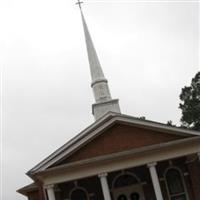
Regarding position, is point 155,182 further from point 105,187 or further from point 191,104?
point 191,104

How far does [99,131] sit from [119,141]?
45.3 inches

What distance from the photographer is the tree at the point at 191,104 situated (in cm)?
5275

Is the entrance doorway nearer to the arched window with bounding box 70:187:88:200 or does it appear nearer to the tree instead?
the arched window with bounding box 70:187:88:200

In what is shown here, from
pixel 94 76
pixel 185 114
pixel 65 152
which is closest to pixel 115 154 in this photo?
pixel 65 152

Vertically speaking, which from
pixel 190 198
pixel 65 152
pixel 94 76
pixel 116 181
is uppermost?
pixel 94 76

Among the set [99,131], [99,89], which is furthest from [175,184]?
[99,89]

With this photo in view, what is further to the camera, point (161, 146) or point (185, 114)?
point (185, 114)

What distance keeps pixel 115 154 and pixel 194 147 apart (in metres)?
3.95

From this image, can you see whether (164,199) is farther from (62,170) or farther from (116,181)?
(62,170)

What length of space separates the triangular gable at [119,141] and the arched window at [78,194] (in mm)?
2215

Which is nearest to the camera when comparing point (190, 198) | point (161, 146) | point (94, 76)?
→ point (161, 146)

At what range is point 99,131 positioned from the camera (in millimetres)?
24453

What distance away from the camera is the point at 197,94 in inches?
2108

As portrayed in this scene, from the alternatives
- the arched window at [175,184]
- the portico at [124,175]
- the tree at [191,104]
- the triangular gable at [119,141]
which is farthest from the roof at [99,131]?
the tree at [191,104]
